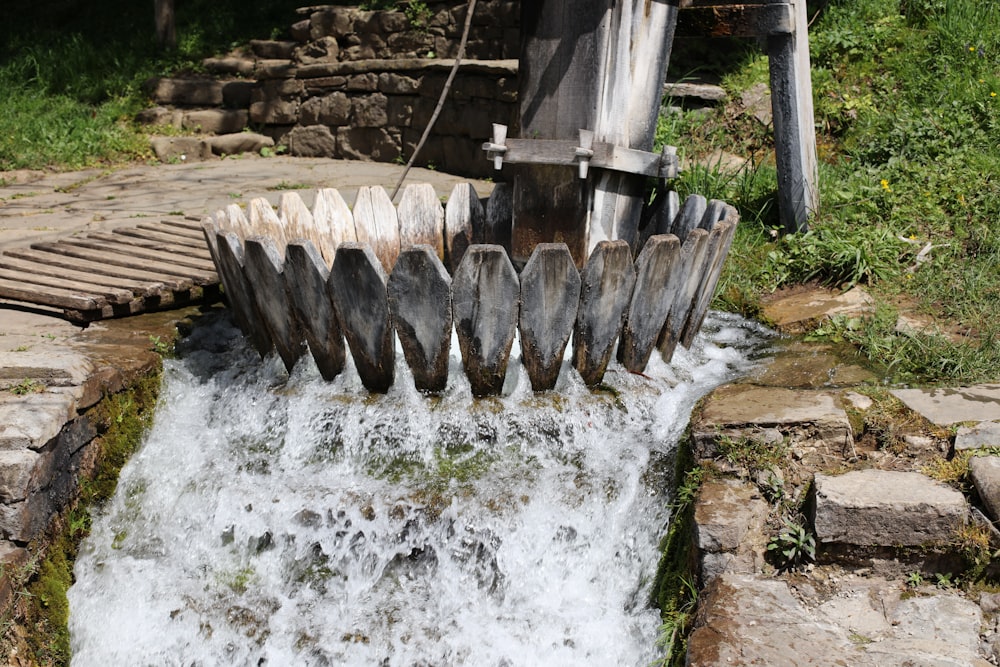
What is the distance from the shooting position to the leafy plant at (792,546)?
7.89 feet

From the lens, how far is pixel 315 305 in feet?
10.1

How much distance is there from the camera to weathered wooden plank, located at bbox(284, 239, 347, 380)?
9.82 ft

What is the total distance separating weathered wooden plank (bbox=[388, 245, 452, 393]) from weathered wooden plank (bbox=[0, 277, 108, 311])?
A: 145cm

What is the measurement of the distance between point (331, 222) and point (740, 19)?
2255 millimetres

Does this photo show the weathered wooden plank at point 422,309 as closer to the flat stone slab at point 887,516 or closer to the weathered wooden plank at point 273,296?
the weathered wooden plank at point 273,296

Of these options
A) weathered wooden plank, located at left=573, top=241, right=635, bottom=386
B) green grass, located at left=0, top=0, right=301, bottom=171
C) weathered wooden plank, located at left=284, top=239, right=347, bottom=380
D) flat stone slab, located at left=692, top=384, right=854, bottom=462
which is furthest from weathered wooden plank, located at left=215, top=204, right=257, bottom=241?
green grass, located at left=0, top=0, right=301, bottom=171

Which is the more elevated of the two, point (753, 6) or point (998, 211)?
point (753, 6)

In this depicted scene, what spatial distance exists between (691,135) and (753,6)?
5.21ft

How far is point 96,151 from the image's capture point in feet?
26.1

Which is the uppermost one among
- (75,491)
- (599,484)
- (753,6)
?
(753,6)

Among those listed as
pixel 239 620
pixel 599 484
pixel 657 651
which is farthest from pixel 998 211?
pixel 239 620

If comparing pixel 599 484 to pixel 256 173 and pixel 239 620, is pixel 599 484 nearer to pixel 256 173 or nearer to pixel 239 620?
pixel 239 620

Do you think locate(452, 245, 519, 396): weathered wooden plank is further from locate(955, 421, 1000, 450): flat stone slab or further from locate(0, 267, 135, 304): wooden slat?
locate(0, 267, 135, 304): wooden slat

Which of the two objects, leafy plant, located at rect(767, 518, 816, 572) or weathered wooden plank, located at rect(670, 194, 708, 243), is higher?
weathered wooden plank, located at rect(670, 194, 708, 243)
